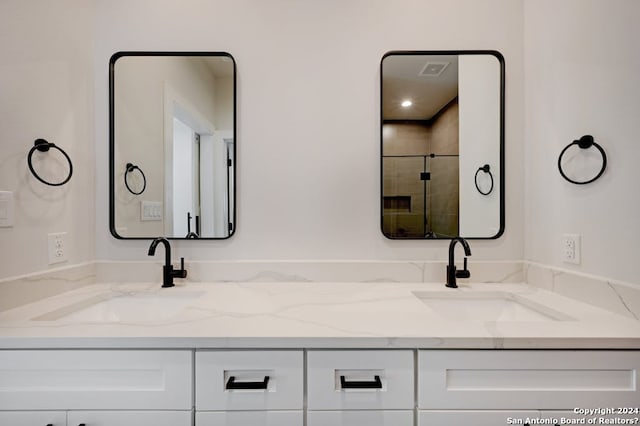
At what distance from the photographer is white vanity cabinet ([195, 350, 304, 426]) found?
2.84ft

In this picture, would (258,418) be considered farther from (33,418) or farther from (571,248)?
Answer: (571,248)

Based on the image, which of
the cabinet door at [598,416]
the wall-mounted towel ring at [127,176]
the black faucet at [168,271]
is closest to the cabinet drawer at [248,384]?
the black faucet at [168,271]

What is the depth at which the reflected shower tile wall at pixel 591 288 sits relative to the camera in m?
0.98

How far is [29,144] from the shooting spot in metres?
1.15

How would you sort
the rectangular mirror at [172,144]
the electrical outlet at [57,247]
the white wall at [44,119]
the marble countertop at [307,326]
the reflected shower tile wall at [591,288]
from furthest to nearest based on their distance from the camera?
the rectangular mirror at [172,144]
the electrical outlet at [57,247]
the white wall at [44,119]
the reflected shower tile wall at [591,288]
the marble countertop at [307,326]

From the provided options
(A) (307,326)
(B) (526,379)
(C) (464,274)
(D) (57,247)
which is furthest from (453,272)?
(D) (57,247)

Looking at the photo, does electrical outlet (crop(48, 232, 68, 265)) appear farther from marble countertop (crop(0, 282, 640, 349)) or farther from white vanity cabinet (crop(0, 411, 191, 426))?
white vanity cabinet (crop(0, 411, 191, 426))

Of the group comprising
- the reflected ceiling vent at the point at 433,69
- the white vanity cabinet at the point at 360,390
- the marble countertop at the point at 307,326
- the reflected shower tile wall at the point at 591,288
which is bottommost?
the white vanity cabinet at the point at 360,390

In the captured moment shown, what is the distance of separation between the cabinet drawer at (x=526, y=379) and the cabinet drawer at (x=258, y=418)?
1.20ft

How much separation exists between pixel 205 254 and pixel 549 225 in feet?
5.11

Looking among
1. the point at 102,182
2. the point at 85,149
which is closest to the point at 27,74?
the point at 85,149

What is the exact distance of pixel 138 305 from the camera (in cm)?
130

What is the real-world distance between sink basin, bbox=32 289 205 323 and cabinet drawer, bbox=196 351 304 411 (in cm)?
46

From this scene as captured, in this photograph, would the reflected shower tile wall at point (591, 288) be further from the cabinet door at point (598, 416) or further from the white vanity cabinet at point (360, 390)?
the white vanity cabinet at point (360, 390)
